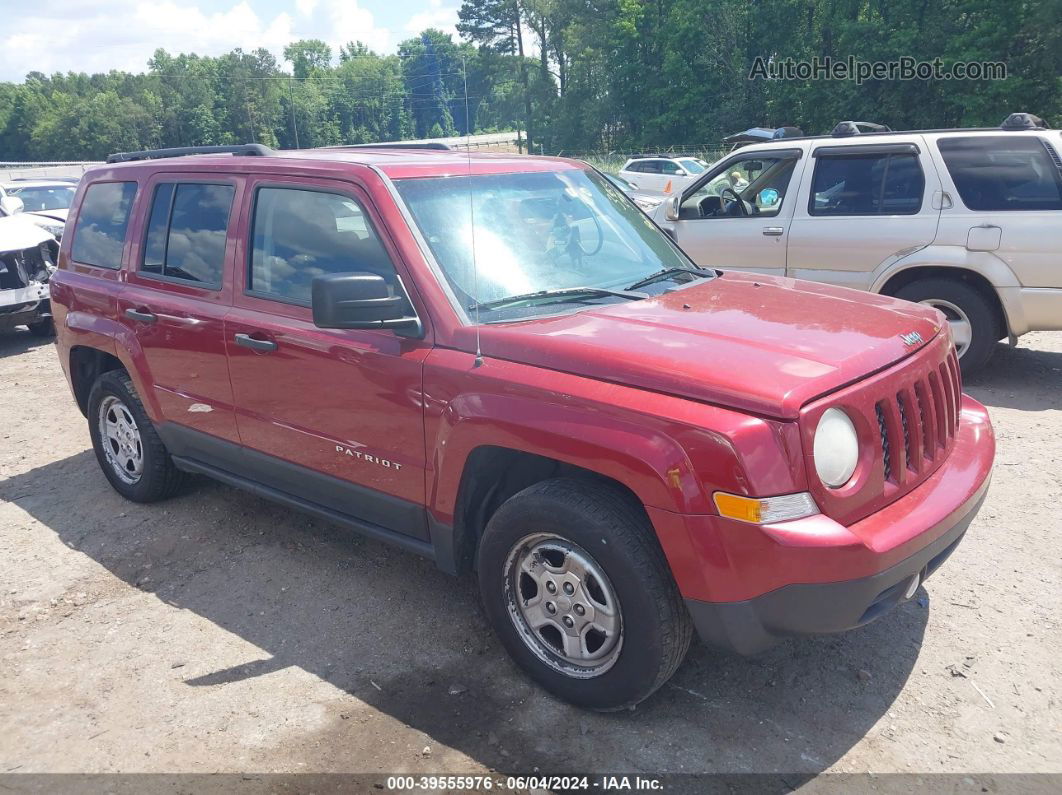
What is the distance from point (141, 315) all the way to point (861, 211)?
5.71 metres

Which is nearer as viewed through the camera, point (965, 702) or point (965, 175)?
point (965, 702)

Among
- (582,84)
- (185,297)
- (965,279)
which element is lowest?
(965,279)

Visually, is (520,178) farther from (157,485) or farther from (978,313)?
(978,313)

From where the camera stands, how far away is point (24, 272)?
980 centimetres

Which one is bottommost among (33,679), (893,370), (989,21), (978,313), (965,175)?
(33,679)

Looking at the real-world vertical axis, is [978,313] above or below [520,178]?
below

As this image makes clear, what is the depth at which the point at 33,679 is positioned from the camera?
3553mm

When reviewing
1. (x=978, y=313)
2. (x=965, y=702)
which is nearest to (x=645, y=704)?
(x=965, y=702)

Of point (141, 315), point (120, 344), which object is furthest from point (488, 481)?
point (120, 344)

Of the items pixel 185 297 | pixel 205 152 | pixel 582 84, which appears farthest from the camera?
pixel 582 84

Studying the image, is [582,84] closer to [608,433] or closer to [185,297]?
[185,297]

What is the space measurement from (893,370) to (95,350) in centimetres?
457

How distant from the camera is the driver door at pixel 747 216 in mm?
7629

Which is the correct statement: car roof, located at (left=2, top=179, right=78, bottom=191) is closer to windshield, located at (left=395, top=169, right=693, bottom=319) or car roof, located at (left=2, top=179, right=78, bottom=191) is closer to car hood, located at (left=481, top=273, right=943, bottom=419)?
windshield, located at (left=395, top=169, right=693, bottom=319)
